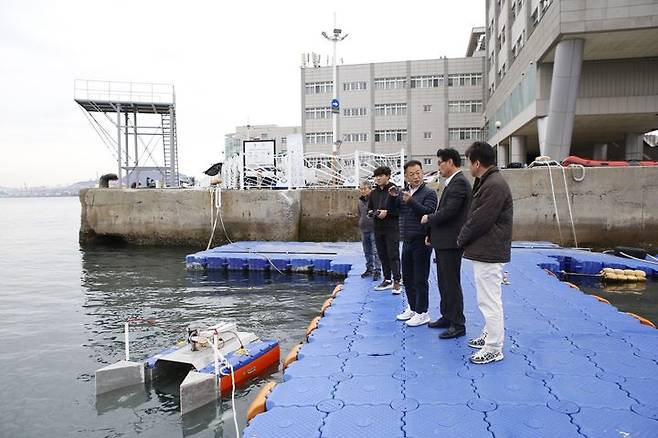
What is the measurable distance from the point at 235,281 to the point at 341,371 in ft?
26.3

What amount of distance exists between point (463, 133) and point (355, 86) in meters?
12.1

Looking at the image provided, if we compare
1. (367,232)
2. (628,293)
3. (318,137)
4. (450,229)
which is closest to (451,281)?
(450,229)

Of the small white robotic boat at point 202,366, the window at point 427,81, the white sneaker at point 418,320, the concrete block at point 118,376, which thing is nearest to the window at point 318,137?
the window at point 427,81

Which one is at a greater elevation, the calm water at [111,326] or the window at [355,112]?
the window at [355,112]

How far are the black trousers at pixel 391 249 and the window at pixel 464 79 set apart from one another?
45.0 meters

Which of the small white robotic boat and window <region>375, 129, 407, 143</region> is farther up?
window <region>375, 129, 407, 143</region>

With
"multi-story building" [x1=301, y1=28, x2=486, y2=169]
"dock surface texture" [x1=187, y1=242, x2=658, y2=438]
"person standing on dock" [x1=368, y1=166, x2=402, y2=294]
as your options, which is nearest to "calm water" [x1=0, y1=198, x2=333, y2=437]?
"dock surface texture" [x1=187, y1=242, x2=658, y2=438]

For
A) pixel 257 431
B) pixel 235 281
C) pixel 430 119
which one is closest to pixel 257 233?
pixel 235 281

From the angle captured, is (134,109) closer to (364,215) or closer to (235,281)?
(235,281)

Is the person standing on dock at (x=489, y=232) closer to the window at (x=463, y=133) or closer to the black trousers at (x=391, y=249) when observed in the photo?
the black trousers at (x=391, y=249)

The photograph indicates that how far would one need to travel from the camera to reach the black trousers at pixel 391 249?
717 cm

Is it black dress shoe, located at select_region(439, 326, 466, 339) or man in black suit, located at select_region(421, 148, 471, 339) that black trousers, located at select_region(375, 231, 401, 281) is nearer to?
man in black suit, located at select_region(421, 148, 471, 339)

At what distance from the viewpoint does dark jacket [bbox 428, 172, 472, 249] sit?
4.89 metres

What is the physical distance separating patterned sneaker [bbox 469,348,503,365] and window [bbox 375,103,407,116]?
156ft
